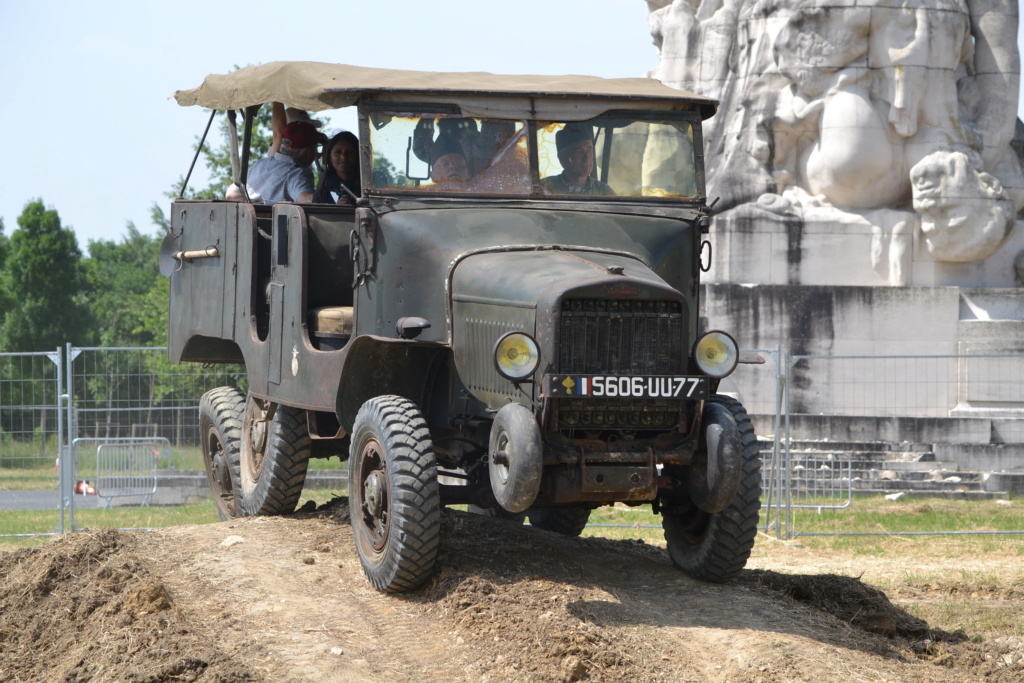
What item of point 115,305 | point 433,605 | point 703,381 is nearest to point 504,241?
point 703,381

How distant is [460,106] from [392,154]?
49cm

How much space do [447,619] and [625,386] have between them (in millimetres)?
1373

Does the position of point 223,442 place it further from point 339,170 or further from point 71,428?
point 71,428

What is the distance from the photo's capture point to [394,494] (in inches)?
279

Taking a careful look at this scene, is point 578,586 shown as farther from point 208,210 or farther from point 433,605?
point 208,210

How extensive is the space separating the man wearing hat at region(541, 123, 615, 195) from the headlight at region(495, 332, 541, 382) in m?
1.73

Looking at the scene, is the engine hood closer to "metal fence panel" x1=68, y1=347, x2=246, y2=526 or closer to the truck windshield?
the truck windshield

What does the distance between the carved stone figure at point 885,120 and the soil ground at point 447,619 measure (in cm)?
1269

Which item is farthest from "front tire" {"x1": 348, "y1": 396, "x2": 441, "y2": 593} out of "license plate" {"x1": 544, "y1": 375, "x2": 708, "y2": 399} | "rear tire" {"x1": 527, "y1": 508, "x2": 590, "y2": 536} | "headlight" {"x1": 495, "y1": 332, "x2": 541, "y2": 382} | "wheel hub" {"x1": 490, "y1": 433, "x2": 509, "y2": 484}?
"rear tire" {"x1": 527, "y1": 508, "x2": 590, "y2": 536}

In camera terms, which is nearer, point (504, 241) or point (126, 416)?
point (504, 241)

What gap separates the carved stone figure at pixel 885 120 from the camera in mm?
20000

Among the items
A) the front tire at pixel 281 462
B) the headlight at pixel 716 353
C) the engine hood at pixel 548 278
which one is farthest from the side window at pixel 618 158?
the front tire at pixel 281 462

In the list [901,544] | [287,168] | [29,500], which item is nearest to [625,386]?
[287,168]

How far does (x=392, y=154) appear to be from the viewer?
8.09 m
